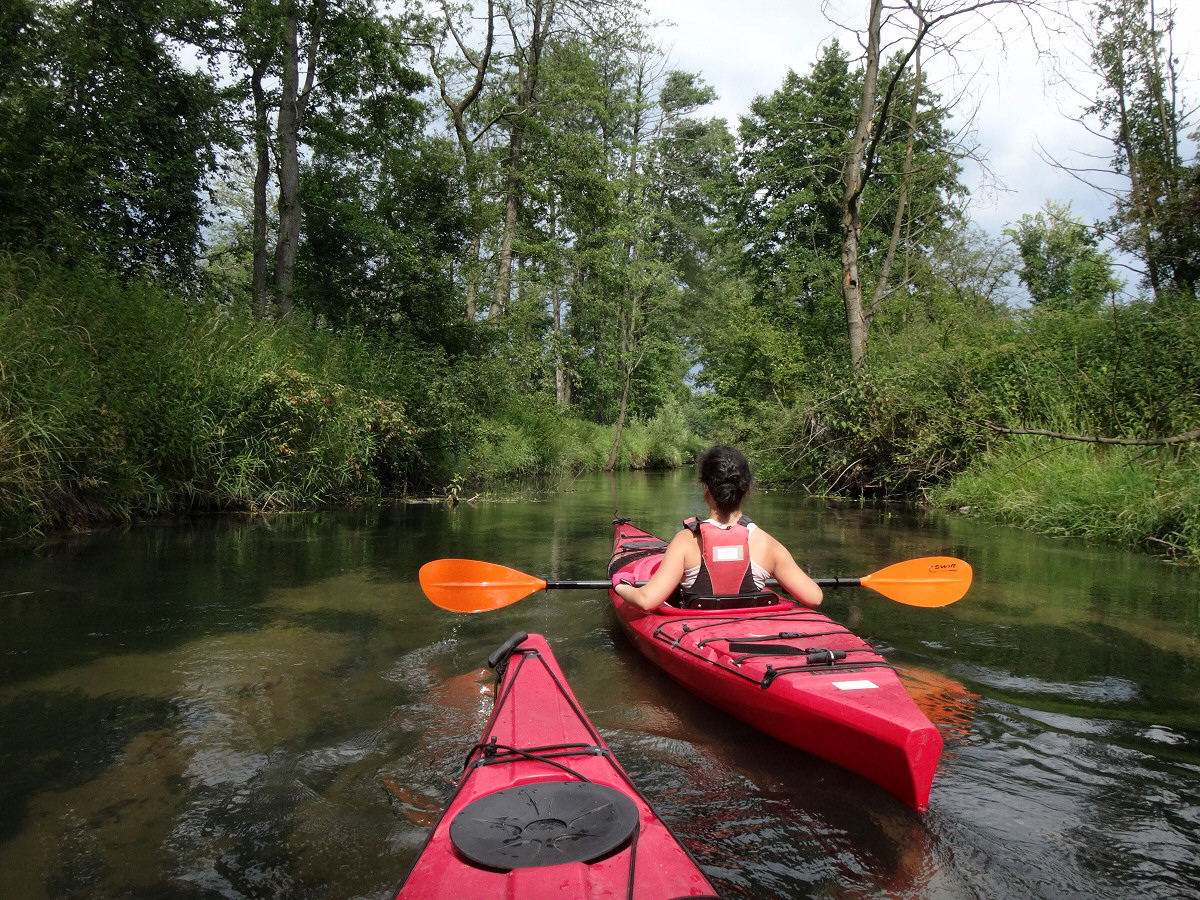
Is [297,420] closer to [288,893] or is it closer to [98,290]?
[98,290]

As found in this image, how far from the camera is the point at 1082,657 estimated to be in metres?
4.08

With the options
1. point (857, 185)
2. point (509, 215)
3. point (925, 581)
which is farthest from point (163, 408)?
point (509, 215)

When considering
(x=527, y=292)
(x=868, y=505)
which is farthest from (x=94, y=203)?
(x=868, y=505)

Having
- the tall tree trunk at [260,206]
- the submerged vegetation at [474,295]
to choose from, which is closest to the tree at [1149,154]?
the submerged vegetation at [474,295]

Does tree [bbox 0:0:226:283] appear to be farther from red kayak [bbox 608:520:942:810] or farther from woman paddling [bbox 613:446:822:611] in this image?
red kayak [bbox 608:520:942:810]

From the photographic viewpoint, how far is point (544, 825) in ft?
5.83

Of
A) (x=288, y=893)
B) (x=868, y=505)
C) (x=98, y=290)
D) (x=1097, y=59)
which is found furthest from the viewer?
(x=1097, y=59)

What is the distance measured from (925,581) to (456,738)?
2892 mm

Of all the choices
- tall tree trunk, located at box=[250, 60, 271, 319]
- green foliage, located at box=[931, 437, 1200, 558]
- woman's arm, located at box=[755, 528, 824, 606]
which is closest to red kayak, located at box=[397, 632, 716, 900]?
woman's arm, located at box=[755, 528, 824, 606]

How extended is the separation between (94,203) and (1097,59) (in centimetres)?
1879

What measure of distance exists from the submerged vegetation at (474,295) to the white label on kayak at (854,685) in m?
2.92

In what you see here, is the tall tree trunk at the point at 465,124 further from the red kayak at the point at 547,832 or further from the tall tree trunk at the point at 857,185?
the red kayak at the point at 547,832

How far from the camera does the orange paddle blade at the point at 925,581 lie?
4.35 metres

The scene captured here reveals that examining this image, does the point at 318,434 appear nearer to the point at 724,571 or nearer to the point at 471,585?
the point at 471,585
